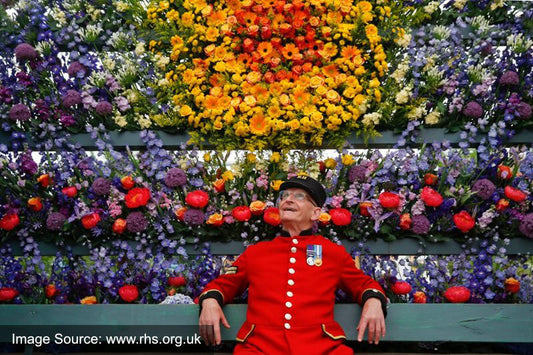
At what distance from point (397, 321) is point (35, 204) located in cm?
233

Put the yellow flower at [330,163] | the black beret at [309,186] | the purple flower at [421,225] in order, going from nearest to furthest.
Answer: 1. the black beret at [309,186]
2. the purple flower at [421,225]
3. the yellow flower at [330,163]

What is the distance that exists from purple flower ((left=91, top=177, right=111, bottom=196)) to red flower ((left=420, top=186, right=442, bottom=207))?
201 cm

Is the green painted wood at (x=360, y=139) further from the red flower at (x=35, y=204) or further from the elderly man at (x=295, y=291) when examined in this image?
the elderly man at (x=295, y=291)

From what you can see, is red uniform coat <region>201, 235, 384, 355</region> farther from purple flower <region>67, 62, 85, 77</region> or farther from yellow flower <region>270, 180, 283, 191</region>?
purple flower <region>67, 62, 85, 77</region>

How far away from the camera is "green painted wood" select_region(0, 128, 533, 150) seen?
10.1ft

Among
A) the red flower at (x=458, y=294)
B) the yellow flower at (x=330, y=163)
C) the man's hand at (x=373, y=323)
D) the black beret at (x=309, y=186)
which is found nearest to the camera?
the man's hand at (x=373, y=323)

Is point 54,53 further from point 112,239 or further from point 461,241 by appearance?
point 461,241

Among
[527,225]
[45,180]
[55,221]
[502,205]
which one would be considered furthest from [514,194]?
[45,180]

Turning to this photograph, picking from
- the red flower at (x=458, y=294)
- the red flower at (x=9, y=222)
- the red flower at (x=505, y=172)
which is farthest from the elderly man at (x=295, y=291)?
the red flower at (x=9, y=222)

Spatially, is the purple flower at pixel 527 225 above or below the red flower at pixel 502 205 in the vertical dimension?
below

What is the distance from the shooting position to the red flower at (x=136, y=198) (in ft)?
9.34

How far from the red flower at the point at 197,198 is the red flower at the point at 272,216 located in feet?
1.29

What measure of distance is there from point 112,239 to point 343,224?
1.53m

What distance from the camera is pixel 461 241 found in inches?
114
